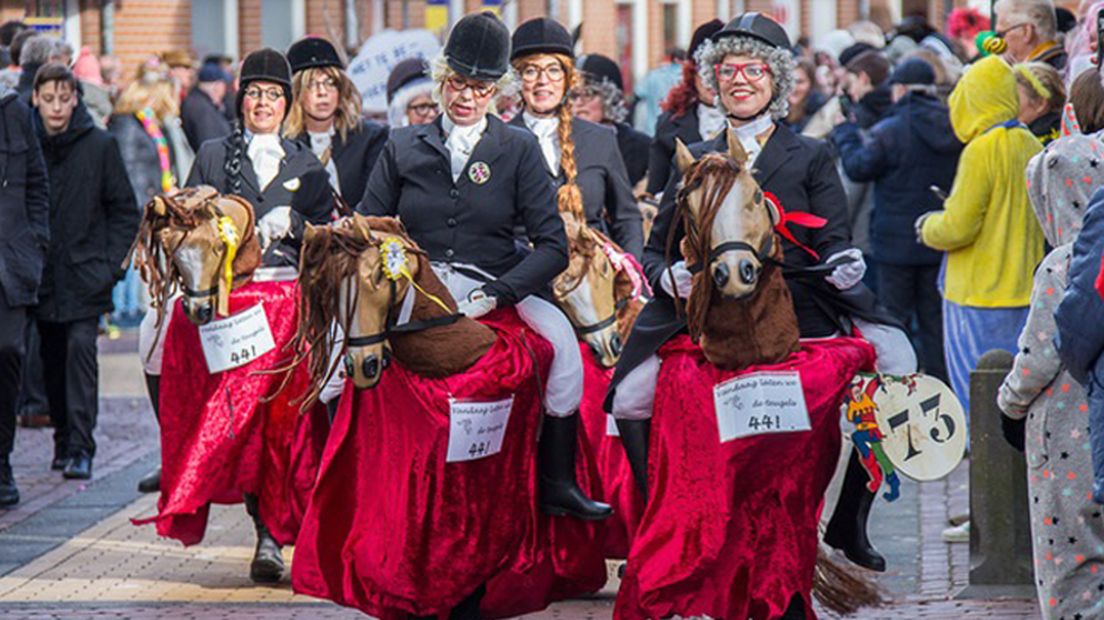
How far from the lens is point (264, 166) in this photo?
10219mm

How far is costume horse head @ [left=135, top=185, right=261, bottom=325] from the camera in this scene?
9.33 m

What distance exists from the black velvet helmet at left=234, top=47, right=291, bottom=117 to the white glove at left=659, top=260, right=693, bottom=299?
304 cm

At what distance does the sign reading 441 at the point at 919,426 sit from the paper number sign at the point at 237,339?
2.88 meters

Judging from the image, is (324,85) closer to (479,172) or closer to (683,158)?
(479,172)

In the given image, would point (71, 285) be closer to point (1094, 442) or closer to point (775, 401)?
point (775, 401)

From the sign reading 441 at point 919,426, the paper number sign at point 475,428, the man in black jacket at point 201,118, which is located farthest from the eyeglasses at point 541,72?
the man in black jacket at point 201,118

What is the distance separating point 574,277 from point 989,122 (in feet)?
8.29

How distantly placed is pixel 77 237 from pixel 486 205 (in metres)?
5.26

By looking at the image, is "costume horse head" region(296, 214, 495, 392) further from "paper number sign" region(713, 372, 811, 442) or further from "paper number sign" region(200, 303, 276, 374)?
"paper number sign" region(200, 303, 276, 374)

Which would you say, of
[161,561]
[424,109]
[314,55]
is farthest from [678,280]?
[424,109]

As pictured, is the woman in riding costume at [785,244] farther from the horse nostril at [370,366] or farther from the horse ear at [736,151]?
the horse nostril at [370,366]

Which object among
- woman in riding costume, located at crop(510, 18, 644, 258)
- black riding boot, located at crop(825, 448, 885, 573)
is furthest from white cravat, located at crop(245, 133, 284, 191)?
black riding boot, located at crop(825, 448, 885, 573)

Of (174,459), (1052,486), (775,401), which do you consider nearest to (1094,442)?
(1052,486)

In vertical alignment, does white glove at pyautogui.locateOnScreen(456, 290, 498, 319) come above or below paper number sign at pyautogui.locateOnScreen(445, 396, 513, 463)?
above
